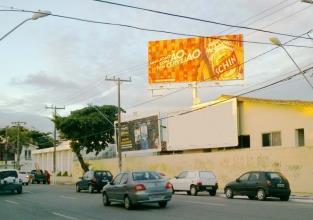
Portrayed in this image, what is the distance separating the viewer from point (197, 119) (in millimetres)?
43781

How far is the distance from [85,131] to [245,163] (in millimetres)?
29807

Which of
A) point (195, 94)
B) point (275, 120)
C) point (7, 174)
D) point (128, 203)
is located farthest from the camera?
point (195, 94)

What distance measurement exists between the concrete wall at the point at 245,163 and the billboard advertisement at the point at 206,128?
4.77 feet

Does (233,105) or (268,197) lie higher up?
(233,105)

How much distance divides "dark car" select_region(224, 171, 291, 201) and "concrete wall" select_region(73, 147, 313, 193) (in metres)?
4.64

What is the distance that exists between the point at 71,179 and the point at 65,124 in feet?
31.7

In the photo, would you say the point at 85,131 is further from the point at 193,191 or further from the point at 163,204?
the point at 163,204

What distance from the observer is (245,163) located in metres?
35.7

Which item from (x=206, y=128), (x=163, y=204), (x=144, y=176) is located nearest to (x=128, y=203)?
(x=144, y=176)

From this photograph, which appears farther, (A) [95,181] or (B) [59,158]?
(B) [59,158]

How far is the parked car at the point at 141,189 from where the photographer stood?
20.6m

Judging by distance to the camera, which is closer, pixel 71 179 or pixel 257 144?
pixel 257 144

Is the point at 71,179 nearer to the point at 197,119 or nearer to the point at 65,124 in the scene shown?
the point at 65,124

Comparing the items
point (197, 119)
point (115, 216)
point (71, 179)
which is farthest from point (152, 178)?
point (71, 179)
